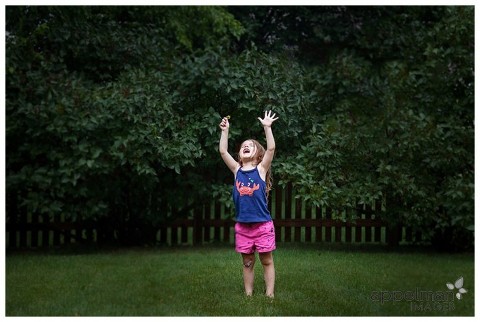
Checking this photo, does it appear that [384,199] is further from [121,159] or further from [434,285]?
[121,159]

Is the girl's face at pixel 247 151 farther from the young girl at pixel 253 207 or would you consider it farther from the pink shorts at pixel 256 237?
the pink shorts at pixel 256 237

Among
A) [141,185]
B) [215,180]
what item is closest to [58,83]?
[141,185]

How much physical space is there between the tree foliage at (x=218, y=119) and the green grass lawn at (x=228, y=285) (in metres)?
0.74

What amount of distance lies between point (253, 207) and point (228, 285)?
0.76m

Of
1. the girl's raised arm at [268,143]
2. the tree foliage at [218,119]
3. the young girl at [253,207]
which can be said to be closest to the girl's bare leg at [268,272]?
the young girl at [253,207]

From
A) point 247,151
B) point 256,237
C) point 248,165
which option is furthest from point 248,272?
point 247,151

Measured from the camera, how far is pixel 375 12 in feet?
27.1

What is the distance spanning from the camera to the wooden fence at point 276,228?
7461 mm

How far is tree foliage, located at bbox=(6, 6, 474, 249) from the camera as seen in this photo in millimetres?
6973

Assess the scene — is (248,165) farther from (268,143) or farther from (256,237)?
(256,237)

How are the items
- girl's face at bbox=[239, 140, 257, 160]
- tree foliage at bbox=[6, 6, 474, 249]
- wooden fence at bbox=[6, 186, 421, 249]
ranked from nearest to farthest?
girl's face at bbox=[239, 140, 257, 160]
tree foliage at bbox=[6, 6, 474, 249]
wooden fence at bbox=[6, 186, 421, 249]

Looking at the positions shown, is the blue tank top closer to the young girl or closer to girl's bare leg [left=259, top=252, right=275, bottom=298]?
the young girl

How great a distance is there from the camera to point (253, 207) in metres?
5.02

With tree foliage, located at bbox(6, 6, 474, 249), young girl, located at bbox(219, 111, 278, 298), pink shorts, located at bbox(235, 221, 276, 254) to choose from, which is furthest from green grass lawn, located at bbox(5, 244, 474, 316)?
tree foliage, located at bbox(6, 6, 474, 249)
